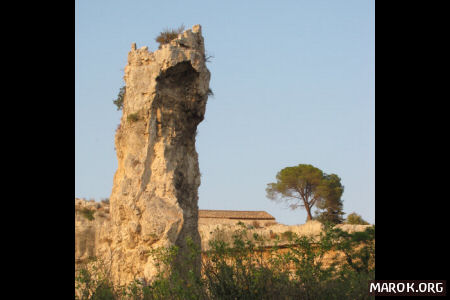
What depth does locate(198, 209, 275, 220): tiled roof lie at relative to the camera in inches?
977

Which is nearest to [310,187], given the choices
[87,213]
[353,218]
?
[353,218]

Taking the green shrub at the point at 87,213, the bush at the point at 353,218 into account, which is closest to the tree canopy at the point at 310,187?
the bush at the point at 353,218

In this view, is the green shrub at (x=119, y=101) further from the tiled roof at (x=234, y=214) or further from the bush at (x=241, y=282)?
the tiled roof at (x=234, y=214)

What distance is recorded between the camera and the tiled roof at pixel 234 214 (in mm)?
24809

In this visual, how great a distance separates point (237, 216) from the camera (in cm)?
2556

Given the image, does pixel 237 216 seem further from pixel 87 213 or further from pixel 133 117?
pixel 133 117

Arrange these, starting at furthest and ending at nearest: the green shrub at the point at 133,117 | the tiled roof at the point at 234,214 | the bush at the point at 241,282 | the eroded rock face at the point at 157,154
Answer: the tiled roof at the point at 234,214 → the green shrub at the point at 133,117 → the eroded rock face at the point at 157,154 → the bush at the point at 241,282

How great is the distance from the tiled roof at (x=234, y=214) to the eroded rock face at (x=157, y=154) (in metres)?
14.0

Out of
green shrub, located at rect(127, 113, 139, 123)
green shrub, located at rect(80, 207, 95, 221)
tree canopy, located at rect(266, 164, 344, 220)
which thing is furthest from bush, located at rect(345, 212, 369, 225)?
green shrub, located at rect(127, 113, 139, 123)

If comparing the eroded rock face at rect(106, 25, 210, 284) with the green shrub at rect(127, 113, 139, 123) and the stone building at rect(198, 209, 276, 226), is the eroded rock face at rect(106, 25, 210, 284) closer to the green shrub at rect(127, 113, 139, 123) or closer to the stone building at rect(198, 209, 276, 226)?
the green shrub at rect(127, 113, 139, 123)

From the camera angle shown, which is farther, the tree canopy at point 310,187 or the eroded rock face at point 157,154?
the tree canopy at point 310,187

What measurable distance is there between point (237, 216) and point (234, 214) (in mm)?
300
